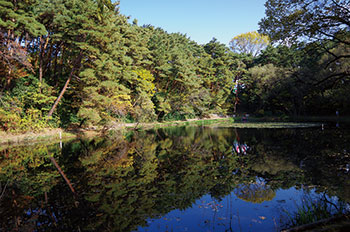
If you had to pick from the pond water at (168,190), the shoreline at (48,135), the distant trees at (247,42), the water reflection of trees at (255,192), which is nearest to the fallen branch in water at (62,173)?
the pond water at (168,190)

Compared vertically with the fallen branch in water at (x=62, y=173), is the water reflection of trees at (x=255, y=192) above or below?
above

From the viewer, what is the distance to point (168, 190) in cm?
618

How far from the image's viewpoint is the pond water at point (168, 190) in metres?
4.50

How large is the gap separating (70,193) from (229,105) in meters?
42.4

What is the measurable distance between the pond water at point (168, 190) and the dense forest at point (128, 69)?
3961 mm

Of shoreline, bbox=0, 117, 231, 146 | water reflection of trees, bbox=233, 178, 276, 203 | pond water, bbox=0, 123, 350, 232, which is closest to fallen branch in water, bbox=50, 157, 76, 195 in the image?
pond water, bbox=0, 123, 350, 232

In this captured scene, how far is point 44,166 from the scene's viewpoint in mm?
9164

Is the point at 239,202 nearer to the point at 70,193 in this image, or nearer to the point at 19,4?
the point at 70,193

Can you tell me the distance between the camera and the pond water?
450 centimetres

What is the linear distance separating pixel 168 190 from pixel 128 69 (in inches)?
848

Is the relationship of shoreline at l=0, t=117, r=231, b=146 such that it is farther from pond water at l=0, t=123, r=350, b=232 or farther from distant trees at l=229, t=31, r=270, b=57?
distant trees at l=229, t=31, r=270, b=57

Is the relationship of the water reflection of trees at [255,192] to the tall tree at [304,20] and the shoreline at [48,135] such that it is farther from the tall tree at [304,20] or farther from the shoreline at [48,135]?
the shoreline at [48,135]

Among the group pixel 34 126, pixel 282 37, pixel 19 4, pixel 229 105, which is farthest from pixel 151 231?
pixel 229 105

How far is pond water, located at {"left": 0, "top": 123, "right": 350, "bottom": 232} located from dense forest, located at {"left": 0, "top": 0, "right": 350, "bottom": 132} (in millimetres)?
3961
